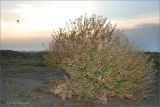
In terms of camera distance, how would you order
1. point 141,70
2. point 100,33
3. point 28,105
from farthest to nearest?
point 100,33, point 141,70, point 28,105

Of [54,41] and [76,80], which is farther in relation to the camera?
[54,41]

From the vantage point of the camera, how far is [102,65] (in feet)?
59.2

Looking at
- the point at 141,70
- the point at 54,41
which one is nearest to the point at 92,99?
the point at 141,70

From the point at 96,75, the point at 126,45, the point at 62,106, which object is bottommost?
the point at 62,106

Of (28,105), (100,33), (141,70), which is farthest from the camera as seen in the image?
(100,33)

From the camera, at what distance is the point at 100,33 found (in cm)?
2020

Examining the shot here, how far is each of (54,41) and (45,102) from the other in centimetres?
378

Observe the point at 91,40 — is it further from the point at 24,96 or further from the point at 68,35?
the point at 24,96

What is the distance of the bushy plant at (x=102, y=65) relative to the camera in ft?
59.3

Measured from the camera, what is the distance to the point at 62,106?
693 inches

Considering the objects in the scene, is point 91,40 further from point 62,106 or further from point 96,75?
point 62,106

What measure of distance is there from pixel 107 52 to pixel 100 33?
2.08 meters

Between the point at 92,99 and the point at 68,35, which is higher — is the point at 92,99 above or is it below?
below

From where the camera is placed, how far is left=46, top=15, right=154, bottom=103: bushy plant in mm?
18062
